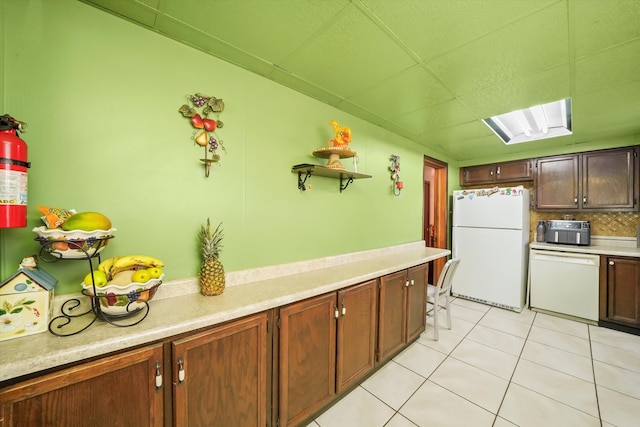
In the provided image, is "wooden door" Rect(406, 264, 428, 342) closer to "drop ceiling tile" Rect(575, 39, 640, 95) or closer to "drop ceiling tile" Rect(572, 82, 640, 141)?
"drop ceiling tile" Rect(575, 39, 640, 95)

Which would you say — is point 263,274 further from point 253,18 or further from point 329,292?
point 253,18

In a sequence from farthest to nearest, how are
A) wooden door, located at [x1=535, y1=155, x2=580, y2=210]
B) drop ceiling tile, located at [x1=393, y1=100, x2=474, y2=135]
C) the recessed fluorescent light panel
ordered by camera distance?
1. wooden door, located at [x1=535, y1=155, x2=580, y2=210]
2. the recessed fluorescent light panel
3. drop ceiling tile, located at [x1=393, y1=100, x2=474, y2=135]

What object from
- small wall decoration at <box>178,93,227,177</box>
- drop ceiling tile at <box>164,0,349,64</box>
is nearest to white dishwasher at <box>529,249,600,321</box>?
drop ceiling tile at <box>164,0,349,64</box>

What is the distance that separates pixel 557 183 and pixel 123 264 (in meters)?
4.92

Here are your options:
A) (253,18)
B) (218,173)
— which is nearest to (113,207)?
(218,173)

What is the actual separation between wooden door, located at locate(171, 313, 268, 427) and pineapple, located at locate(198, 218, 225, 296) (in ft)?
0.95

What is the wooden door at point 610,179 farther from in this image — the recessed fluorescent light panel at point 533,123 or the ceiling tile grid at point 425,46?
the ceiling tile grid at point 425,46

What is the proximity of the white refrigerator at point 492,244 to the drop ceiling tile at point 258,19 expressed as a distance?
11.3 feet

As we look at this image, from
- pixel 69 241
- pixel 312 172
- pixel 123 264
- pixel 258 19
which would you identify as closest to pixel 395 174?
pixel 312 172

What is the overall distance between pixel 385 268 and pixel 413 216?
1562 mm

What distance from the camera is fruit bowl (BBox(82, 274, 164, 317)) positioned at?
965 mm

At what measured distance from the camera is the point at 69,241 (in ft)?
3.10

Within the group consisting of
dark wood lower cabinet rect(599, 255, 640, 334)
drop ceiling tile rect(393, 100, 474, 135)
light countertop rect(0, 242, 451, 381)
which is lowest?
dark wood lower cabinet rect(599, 255, 640, 334)

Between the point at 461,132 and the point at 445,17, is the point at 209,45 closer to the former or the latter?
the point at 445,17
